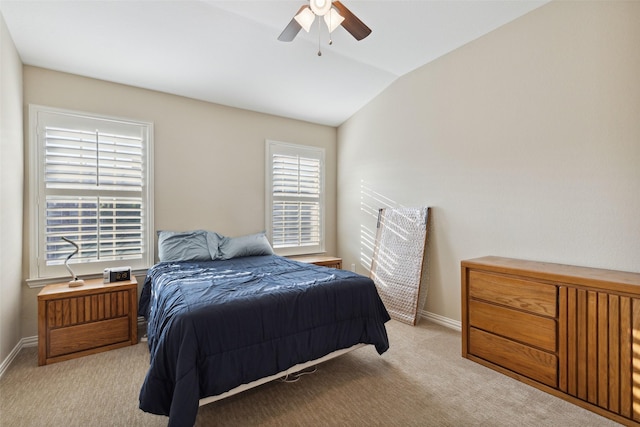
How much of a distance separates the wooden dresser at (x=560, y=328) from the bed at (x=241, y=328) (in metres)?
0.82

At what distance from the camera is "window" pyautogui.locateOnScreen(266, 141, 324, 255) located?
13.6ft

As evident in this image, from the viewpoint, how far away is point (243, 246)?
3.50 m

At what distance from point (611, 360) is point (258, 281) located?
2.33 meters

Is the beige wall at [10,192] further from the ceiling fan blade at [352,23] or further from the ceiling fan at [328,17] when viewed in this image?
the ceiling fan blade at [352,23]

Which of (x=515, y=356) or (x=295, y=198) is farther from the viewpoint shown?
(x=295, y=198)

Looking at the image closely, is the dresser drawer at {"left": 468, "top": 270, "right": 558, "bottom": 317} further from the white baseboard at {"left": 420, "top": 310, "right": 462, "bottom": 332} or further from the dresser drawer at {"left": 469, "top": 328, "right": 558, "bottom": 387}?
the white baseboard at {"left": 420, "top": 310, "right": 462, "bottom": 332}

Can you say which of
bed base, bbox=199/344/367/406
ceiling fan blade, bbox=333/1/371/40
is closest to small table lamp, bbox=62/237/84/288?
bed base, bbox=199/344/367/406

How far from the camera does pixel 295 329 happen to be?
1.95m

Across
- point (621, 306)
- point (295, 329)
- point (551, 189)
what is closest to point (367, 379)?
point (295, 329)

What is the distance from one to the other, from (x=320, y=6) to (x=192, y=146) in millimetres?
2321

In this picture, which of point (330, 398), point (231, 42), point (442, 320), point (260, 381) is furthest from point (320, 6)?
point (442, 320)

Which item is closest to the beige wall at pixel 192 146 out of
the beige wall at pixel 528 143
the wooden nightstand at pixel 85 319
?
the wooden nightstand at pixel 85 319

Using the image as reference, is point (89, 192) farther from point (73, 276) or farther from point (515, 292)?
point (515, 292)

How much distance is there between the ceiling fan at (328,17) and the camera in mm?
1941
